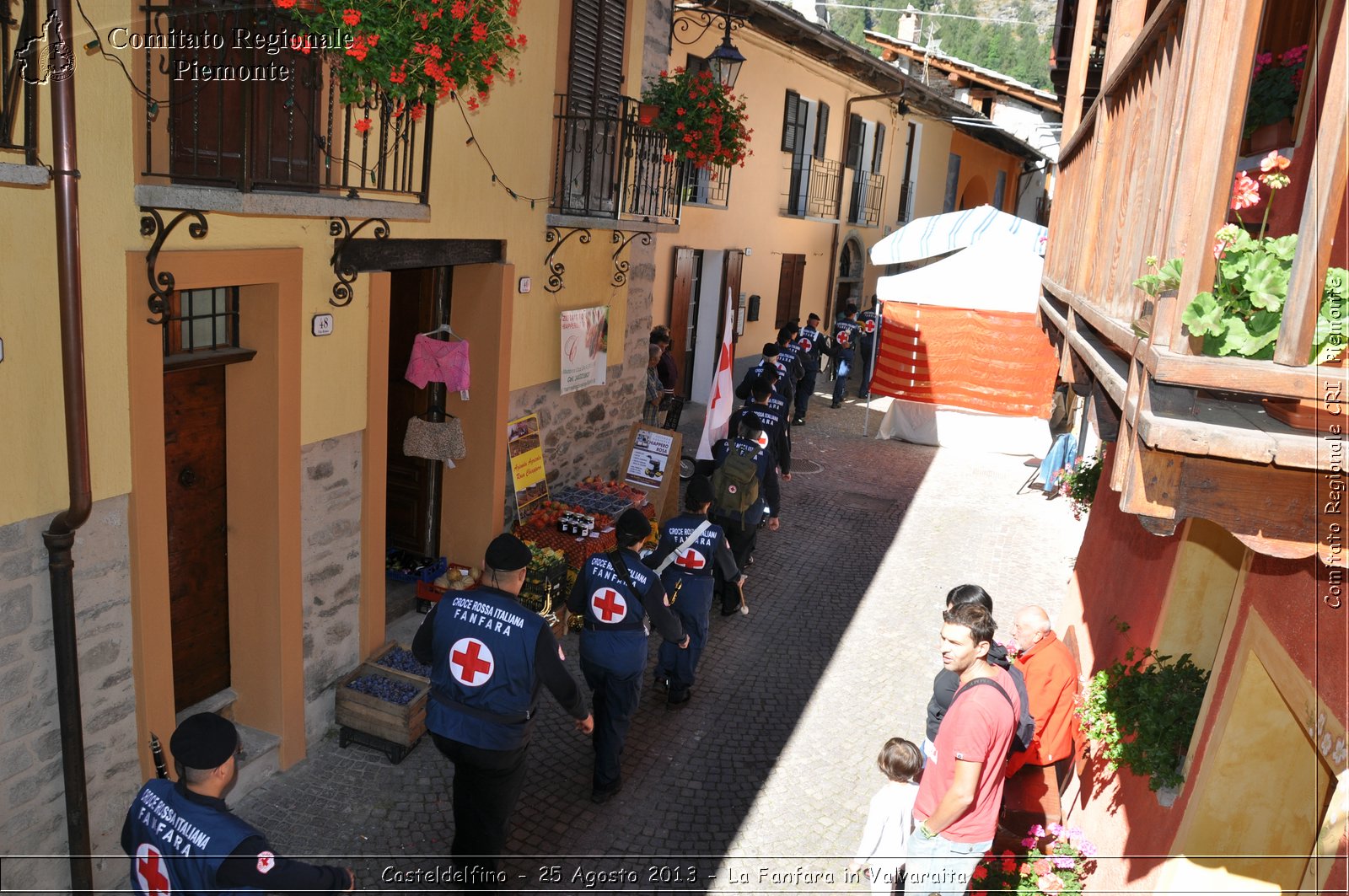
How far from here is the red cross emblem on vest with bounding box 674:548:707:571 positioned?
24.5 feet

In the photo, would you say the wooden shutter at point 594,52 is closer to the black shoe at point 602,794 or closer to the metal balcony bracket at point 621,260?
the metal balcony bracket at point 621,260

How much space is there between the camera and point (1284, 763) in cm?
409

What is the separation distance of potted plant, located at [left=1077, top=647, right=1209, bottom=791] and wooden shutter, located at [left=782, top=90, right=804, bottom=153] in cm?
1505

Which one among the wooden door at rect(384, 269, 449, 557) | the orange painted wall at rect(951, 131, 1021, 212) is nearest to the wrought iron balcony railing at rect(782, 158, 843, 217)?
the orange painted wall at rect(951, 131, 1021, 212)

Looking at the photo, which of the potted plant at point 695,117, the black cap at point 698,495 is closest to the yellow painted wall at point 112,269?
the potted plant at point 695,117

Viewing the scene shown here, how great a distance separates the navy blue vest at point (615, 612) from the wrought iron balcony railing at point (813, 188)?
48.6 feet

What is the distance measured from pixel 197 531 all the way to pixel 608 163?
19.2 feet

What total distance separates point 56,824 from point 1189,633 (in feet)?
19.0

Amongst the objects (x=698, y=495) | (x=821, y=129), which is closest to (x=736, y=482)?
(x=698, y=495)

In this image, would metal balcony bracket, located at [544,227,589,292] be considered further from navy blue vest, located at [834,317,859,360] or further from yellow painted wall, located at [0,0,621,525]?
navy blue vest, located at [834,317,859,360]

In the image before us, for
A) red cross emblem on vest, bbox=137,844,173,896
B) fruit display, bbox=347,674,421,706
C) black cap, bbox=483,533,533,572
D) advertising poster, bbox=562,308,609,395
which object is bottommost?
fruit display, bbox=347,674,421,706

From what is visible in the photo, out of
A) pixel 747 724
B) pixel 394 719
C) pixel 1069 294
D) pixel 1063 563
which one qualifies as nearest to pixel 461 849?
pixel 394 719

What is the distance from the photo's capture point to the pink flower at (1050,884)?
5.27 meters

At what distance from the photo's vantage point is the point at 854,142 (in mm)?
22812
